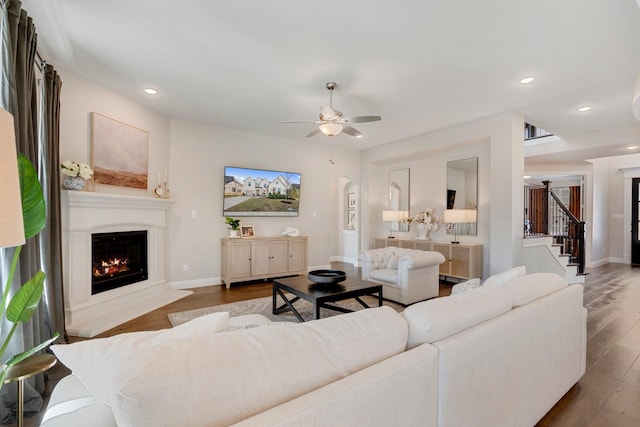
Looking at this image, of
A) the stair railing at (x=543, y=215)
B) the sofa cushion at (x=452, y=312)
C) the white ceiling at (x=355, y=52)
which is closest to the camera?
the sofa cushion at (x=452, y=312)

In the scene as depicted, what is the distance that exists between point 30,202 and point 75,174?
2.42 meters

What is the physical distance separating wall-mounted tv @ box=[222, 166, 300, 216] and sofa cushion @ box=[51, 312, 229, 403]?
438cm

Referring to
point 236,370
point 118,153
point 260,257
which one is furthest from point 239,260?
point 236,370

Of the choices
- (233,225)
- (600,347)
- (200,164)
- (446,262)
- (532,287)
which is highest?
(200,164)

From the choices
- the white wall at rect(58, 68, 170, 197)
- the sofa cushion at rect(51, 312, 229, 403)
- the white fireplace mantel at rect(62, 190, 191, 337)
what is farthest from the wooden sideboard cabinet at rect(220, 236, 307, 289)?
the sofa cushion at rect(51, 312, 229, 403)

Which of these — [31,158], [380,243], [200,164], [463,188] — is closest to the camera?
[31,158]

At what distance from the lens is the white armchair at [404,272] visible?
387cm

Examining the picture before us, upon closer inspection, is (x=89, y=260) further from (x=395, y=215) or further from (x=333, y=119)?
(x=395, y=215)

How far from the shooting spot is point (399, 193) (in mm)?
6586

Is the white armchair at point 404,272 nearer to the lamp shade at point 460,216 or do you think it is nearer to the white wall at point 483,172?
the lamp shade at point 460,216

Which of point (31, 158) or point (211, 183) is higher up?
point (211, 183)

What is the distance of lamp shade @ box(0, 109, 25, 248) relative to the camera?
0.85 meters

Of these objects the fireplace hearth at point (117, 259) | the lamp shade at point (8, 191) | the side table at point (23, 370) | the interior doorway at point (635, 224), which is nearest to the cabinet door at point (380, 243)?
the fireplace hearth at point (117, 259)

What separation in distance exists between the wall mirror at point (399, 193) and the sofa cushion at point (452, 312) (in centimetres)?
492
